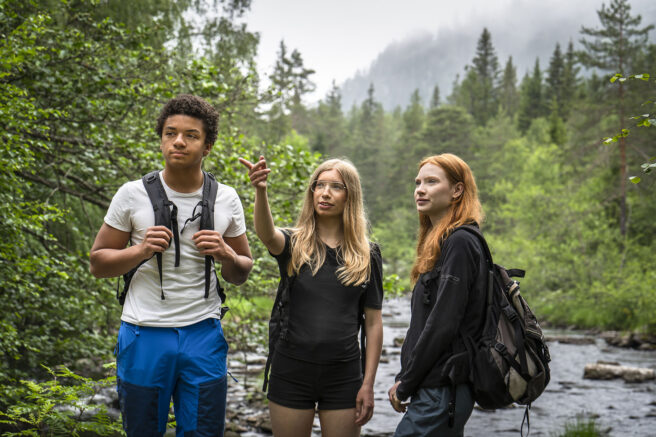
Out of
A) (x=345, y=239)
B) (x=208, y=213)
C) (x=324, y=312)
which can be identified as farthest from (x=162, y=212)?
(x=345, y=239)

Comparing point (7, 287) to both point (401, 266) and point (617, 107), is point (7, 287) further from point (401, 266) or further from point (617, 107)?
point (401, 266)

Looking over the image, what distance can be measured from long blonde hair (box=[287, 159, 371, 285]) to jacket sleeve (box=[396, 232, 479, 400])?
648 mm

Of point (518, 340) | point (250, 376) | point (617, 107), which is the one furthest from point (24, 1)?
point (617, 107)

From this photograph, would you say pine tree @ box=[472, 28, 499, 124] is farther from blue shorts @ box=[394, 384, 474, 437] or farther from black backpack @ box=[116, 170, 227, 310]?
black backpack @ box=[116, 170, 227, 310]

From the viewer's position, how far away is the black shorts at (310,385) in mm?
3137

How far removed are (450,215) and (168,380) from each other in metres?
1.69

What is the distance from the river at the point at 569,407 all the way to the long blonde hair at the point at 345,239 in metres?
6.52

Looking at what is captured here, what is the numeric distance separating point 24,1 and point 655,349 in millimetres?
19092

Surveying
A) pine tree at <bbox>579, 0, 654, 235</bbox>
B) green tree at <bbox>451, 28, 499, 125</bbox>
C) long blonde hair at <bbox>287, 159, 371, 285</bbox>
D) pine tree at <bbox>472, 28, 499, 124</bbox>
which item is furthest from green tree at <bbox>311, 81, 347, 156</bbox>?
long blonde hair at <bbox>287, 159, 371, 285</bbox>

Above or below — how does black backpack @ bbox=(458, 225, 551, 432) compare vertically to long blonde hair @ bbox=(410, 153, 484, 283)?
below

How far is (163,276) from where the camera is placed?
263cm

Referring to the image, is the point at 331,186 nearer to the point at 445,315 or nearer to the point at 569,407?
the point at 445,315

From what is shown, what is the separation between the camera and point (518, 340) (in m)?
2.68

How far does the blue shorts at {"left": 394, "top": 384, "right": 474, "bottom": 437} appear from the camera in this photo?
105 inches
